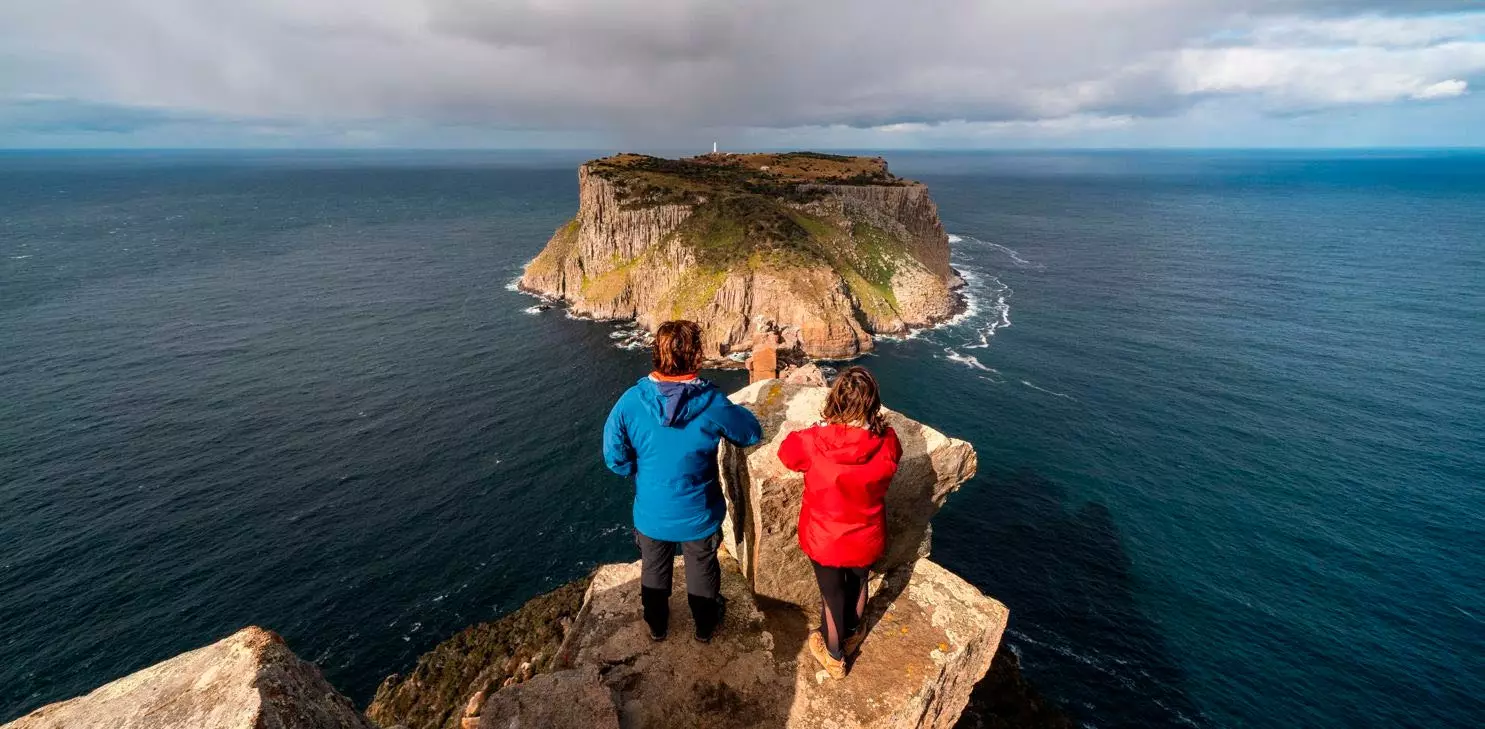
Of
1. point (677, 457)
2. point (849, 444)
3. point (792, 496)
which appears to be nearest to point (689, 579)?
point (792, 496)

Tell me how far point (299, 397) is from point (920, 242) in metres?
100

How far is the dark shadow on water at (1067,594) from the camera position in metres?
32.4

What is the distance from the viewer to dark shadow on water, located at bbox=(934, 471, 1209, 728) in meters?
32.4

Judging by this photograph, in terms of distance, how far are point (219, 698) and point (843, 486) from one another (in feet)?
22.1

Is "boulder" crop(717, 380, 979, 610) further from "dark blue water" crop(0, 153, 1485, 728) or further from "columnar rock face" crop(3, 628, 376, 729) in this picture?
"dark blue water" crop(0, 153, 1485, 728)

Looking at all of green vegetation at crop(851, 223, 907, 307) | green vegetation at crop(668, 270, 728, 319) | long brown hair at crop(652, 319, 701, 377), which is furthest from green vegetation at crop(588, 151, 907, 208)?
long brown hair at crop(652, 319, 701, 377)

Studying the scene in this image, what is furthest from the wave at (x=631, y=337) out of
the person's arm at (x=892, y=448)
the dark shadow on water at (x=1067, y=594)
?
the person's arm at (x=892, y=448)

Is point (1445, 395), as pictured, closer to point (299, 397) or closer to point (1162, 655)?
point (1162, 655)

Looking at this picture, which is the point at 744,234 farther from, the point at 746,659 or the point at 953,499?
the point at 746,659

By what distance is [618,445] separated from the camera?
26.7ft

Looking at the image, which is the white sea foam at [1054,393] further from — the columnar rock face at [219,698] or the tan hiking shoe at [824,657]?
the columnar rock face at [219,698]

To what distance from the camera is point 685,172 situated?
12700 centimetres

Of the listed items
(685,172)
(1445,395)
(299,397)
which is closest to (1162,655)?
(1445,395)

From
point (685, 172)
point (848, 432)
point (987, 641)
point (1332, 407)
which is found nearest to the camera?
point (848, 432)
